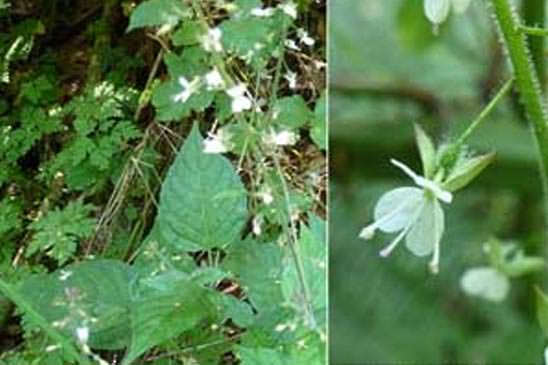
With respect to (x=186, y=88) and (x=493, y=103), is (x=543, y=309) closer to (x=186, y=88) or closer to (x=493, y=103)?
(x=493, y=103)

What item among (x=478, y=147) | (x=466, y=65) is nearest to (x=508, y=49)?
(x=478, y=147)

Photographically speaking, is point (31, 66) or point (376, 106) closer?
→ point (31, 66)

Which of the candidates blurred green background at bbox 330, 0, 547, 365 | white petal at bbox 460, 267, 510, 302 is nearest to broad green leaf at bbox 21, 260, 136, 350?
white petal at bbox 460, 267, 510, 302

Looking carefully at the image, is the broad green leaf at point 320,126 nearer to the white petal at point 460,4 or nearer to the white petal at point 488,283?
the white petal at point 460,4

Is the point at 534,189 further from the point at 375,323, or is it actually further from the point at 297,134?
the point at 297,134

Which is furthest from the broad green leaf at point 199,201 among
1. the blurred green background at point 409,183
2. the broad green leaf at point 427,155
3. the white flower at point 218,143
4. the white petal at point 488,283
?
the blurred green background at point 409,183

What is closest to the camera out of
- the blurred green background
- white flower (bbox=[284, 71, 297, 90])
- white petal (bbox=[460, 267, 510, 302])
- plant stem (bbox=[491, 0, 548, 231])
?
plant stem (bbox=[491, 0, 548, 231])

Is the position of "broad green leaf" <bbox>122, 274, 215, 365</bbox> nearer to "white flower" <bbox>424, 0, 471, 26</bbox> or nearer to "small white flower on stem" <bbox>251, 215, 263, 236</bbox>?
"small white flower on stem" <bbox>251, 215, 263, 236</bbox>
